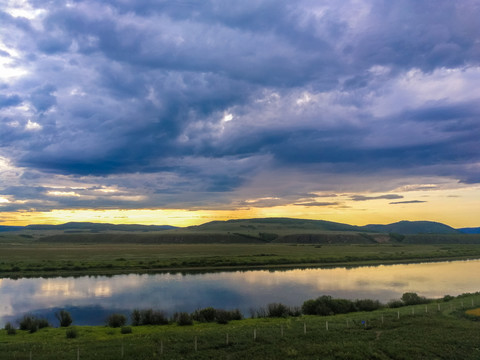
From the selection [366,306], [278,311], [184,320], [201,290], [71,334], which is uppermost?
[71,334]

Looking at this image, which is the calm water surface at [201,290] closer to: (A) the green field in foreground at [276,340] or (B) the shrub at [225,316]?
(B) the shrub at [225,316]

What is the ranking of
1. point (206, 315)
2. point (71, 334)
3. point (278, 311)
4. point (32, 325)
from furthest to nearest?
point (278, 311), point (206, 315), point (32, 325), point (71, 334)

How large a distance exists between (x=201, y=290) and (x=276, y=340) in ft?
79.2

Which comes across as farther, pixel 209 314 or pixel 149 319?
pixel 209 314

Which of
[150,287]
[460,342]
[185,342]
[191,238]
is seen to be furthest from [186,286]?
[191,238]

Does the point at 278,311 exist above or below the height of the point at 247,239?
below

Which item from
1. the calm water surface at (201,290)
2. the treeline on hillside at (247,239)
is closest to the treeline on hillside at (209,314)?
the calm water surface at (201,290)

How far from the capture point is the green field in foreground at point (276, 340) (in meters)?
16.9

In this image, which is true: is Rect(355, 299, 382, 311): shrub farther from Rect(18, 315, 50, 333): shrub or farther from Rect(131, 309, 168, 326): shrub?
Rect(18, 315, 50, 333): shrub

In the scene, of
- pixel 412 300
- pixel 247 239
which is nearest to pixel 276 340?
pixel 412 300

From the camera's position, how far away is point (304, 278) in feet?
172

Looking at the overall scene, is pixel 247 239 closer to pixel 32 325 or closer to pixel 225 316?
pixel 225 316

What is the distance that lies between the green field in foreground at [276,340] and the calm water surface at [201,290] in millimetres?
7743

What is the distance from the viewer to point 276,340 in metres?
19.2
